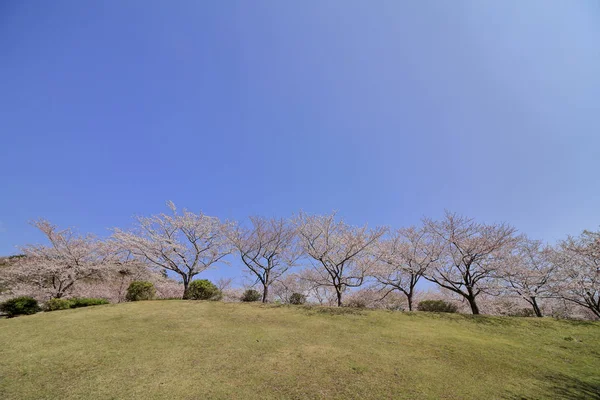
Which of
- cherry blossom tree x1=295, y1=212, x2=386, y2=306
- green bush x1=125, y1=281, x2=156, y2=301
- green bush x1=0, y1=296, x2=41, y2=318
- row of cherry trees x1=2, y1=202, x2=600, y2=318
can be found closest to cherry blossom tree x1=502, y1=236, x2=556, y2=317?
row of cherry trees x1=2, y1=202, x2=600, y2=318

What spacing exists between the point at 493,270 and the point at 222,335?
20.3 m

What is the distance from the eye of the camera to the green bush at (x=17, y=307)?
14750 mm

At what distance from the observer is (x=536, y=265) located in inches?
884

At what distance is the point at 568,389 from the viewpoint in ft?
22.1

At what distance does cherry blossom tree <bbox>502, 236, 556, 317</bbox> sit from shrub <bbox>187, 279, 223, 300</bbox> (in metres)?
23.2

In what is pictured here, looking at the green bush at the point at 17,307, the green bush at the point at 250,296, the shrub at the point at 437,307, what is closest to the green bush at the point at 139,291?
the green bush at the point at 17,307

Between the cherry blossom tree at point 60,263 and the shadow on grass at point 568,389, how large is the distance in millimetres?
29184

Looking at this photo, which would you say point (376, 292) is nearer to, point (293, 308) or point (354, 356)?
point (293, 308)

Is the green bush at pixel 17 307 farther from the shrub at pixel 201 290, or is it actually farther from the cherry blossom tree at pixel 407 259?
the cherry blossom tree at pixel 407 259

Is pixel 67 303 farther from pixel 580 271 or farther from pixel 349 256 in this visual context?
pixel 580 271

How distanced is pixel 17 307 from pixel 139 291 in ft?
20.6

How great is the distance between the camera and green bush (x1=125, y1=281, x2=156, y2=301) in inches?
714

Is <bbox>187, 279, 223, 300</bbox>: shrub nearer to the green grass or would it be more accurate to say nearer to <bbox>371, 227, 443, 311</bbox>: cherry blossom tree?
the green grass

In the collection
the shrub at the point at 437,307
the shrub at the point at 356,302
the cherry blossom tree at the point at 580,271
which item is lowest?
the shrub at the point at 356,302
